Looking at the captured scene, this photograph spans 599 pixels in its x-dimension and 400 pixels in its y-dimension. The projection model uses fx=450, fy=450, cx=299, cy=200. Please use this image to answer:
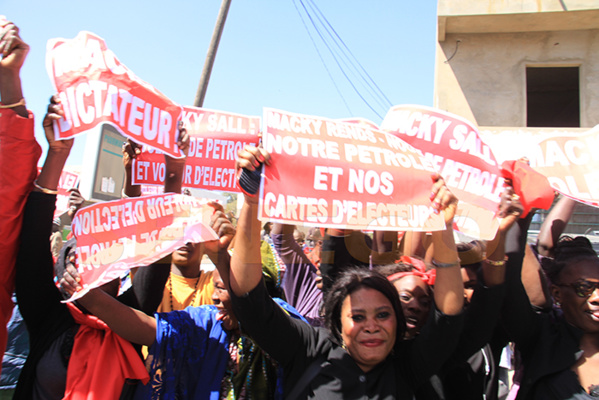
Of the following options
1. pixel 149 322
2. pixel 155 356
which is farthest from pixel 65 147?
pixel 155 356

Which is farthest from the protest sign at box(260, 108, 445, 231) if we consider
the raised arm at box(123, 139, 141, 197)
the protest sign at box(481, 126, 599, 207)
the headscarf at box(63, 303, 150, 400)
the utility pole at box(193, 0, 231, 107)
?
the utility pole at box(193, 0, 231, 107)

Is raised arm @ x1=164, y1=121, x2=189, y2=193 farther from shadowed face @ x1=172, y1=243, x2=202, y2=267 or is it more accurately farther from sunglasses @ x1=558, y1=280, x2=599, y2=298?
sunglasses @ x1=558, y1=280, x2=599, y2=298

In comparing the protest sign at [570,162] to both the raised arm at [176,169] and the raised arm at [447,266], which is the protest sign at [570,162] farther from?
the raised arm at [176,169]

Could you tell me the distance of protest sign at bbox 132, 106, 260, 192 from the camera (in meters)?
2.84

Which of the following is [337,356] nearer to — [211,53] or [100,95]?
[100,95]

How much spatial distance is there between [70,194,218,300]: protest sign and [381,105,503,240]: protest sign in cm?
107

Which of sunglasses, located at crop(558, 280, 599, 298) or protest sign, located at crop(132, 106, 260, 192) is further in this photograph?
protest sign, located at crop(132, 106, 260, 192)

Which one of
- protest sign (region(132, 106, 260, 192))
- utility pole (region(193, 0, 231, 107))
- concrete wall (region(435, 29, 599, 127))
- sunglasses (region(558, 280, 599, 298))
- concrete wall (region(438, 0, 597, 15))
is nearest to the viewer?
sunglasses (region(558, 280, 599, 298))

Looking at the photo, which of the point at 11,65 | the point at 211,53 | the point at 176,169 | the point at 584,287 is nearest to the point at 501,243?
the point at 584,287

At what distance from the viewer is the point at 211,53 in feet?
22.5

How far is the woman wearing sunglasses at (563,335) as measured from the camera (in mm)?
1857

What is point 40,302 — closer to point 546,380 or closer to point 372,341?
point 372,341

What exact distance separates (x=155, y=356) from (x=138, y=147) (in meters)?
1.31

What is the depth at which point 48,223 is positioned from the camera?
1.86m
